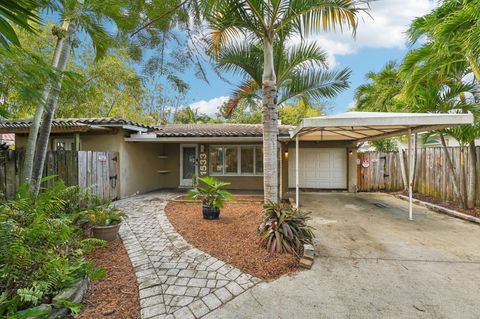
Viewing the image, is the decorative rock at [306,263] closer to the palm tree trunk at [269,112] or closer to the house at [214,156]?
the palm tree trunk at [269,112]

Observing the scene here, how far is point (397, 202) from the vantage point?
869 cm

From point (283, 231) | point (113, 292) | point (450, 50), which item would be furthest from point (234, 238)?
point (450, 50)

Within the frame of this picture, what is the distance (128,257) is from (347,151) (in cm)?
1016

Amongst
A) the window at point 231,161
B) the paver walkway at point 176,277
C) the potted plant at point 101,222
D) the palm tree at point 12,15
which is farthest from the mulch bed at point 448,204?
the palm tree at point 12,15

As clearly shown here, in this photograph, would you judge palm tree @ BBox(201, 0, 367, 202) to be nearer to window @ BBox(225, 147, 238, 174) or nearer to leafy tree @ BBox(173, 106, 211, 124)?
window @ BBox(225, 147, 238, 174)

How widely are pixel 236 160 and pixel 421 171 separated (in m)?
7.73

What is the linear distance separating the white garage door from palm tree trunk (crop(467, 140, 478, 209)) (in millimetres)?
4737

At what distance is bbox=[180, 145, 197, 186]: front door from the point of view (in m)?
11.6

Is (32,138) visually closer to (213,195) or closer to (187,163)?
(213,195)

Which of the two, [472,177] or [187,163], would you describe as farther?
[187,163]

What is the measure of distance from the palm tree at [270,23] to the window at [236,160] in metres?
6.21

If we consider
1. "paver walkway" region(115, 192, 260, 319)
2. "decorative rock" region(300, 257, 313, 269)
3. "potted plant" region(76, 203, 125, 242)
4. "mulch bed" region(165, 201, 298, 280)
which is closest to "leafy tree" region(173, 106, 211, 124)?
"mulch bed" region(165, 201, 298, 280)

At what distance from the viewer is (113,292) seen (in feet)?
9.57

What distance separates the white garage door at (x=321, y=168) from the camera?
11.3m
